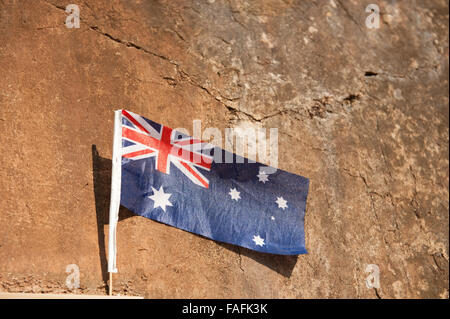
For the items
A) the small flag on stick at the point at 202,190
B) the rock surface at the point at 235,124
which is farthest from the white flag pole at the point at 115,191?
the rock surface at the point at 235,124

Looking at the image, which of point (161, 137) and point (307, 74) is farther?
point (307, 74)

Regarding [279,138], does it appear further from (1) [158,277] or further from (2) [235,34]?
(1) [158,277]

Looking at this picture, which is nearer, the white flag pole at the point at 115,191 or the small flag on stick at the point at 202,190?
the white flag pole at the point at 115,191

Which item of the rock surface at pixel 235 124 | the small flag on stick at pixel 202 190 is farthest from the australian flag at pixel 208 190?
the rock surface at pixel 235 124

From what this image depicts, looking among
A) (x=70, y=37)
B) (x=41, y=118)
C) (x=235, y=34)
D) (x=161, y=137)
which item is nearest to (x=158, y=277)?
(x=161, y=137)

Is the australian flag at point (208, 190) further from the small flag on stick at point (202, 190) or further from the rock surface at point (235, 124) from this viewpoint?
the rock surface at point (235, 124)
